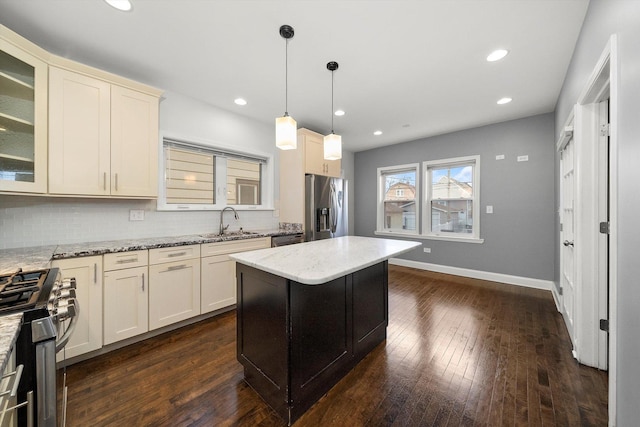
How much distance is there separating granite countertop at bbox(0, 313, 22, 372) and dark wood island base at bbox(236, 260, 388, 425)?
0.97m

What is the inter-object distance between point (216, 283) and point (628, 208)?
10.4ft

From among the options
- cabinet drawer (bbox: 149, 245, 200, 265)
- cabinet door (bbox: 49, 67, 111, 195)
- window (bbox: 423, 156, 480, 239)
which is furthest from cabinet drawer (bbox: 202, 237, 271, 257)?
window (bbox: 423, 156, 480, 239)

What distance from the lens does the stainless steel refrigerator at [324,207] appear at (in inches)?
148

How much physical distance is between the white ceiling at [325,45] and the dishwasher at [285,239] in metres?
1.80

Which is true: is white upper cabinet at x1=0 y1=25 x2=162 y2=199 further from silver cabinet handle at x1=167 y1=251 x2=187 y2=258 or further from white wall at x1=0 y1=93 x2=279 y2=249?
silver cabinet handle at x1=167 y1=251 x2=187 y2=258

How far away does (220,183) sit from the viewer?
3414mm

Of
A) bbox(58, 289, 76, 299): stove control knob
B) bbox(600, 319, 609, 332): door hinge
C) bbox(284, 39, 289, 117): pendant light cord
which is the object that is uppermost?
bbox(284, 39, 289, 117): pendant light cord

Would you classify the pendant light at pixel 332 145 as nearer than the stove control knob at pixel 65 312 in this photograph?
No

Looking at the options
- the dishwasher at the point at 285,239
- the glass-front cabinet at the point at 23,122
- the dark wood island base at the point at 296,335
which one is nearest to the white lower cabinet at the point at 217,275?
the dishwasher at the point at 285,239

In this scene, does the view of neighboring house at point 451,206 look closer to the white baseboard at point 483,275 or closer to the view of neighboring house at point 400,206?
the view of neighboring house at point 400,206

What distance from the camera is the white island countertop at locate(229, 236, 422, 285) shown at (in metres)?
1.29

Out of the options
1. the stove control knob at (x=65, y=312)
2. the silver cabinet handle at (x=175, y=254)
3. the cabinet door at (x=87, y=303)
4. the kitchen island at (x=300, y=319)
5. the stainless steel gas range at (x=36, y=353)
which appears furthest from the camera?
the silver cabinet handle at (x=175, y=254)

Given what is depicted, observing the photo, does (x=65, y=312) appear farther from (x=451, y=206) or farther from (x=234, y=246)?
(x=451, y=206)

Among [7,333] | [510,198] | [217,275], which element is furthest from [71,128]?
[510,198]
